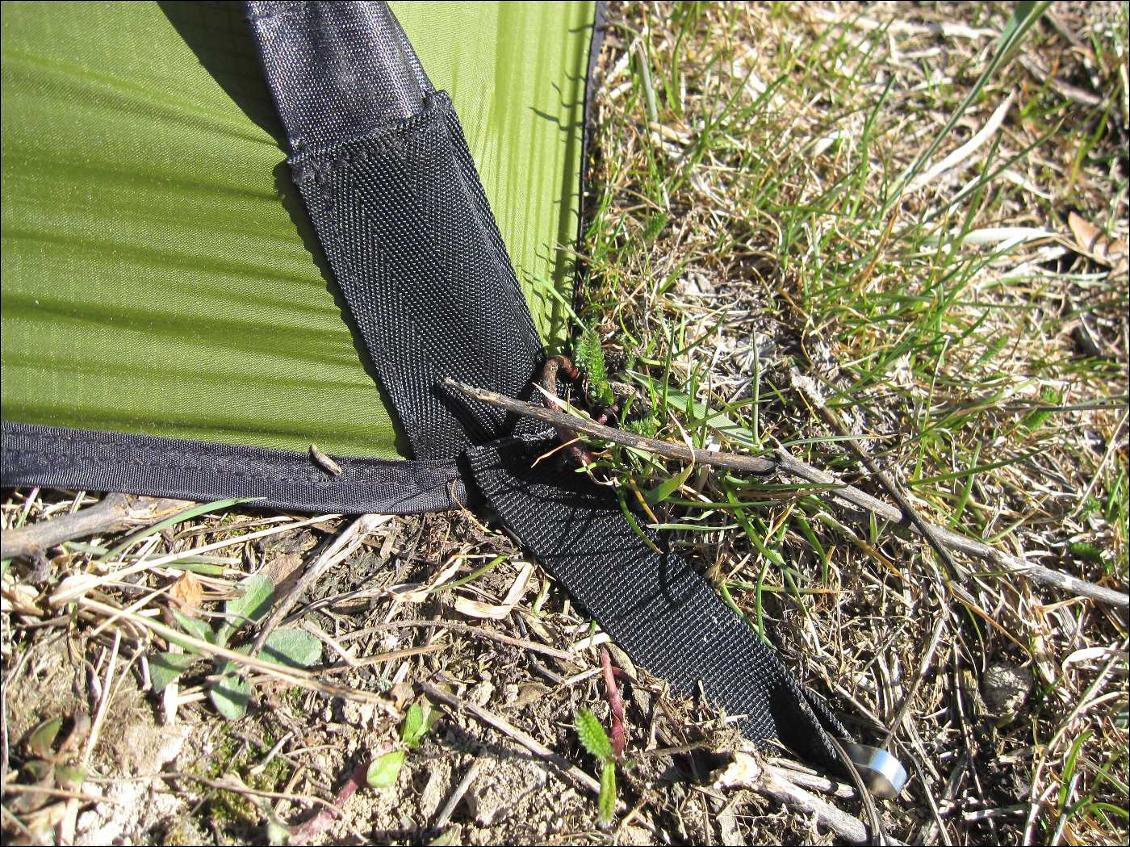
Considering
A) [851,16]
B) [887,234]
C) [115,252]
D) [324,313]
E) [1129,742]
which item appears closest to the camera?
[115,252]

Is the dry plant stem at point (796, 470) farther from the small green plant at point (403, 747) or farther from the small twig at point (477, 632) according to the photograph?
the small green plant at point (403, 747)

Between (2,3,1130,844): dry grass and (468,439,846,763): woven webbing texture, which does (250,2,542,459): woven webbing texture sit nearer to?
(468,439,846,763): woven webbing texture

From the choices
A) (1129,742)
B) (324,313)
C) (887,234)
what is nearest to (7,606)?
(324,313)

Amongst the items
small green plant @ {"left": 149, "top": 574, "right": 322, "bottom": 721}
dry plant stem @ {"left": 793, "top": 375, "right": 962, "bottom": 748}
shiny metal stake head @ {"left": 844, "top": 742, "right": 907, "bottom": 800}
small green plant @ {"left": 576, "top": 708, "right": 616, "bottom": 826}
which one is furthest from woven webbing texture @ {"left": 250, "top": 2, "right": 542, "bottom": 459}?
shiny metal stake head @ {"left": 844, "top": 742, "right": 907, "bottom": 800}

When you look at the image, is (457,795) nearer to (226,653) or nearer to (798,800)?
(226,653)

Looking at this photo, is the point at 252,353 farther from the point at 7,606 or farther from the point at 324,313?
the point at 7,606

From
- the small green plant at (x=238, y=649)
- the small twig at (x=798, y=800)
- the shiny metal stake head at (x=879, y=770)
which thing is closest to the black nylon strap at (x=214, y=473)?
the small green plant at (x=238, y=649)
